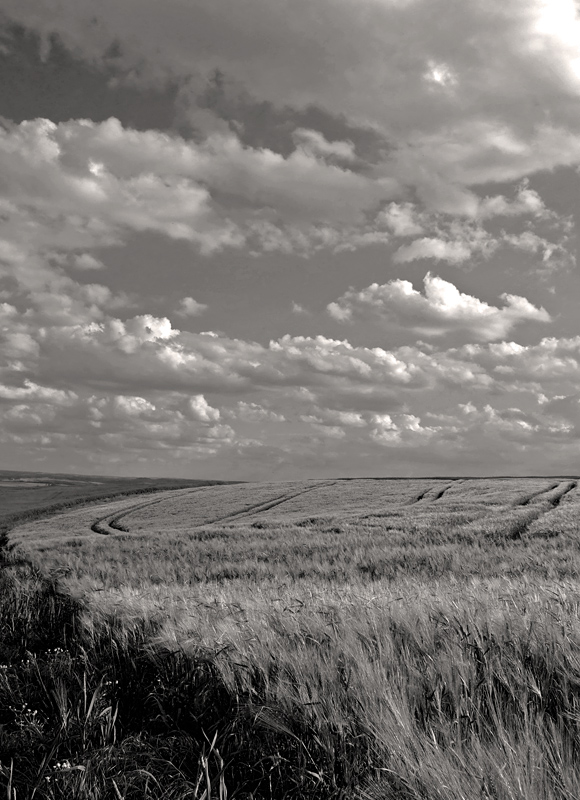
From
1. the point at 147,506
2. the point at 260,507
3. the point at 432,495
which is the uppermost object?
the point at 432,495

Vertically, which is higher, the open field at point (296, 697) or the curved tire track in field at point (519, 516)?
the open field at point (296, 697)

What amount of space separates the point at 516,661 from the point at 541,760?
4.76 ft

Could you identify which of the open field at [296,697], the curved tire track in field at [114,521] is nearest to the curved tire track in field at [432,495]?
the curved tire track in field at [114,521]

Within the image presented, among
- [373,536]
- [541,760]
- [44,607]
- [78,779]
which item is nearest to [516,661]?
[541,760]

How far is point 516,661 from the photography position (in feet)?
13.7

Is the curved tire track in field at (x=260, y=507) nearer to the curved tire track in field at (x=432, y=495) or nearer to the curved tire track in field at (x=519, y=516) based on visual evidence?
the curved tire track in field at (x=432, y=495)

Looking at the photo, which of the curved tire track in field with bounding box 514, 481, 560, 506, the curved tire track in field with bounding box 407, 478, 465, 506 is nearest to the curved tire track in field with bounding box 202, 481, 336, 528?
the curved tire track in field with bounding box 407, 478, 465, 506

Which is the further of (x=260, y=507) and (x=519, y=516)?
(x=260, y=507)

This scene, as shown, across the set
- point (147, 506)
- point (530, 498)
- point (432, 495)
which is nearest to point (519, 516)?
point (530, 498)

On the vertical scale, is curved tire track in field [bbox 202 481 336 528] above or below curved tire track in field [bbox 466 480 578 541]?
below

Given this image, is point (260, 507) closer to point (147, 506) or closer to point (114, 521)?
point (114, 521)

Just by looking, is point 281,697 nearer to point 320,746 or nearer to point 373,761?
point 320,746

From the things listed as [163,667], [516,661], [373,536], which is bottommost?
[373,536]

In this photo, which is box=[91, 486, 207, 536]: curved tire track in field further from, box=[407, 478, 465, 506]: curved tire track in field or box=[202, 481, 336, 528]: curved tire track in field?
box=[407, 478, 465, 506]: curved tire track in field
